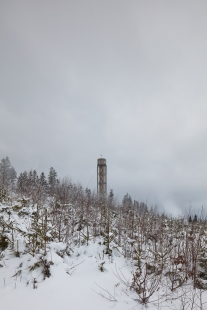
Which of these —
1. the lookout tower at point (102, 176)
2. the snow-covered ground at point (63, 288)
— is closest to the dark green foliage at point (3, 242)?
the snow-covered ground at point (63, 288)

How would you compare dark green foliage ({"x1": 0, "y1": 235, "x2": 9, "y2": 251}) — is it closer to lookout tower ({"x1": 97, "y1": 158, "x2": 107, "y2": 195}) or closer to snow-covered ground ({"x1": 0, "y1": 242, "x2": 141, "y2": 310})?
snow-covered ground ({"x1": 0, "y1": 242, "x2": 141, "y2": 310})

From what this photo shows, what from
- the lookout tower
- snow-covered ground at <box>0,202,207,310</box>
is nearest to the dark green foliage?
snow-covered ground at <box>0,202,207,310</box>

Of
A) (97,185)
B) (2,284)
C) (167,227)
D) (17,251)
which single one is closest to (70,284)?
(2,284)

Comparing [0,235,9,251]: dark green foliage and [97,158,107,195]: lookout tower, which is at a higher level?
[97,158,107,195]: lookout tower

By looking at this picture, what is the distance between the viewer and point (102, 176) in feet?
78.3

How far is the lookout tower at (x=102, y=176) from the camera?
23366 millimetres

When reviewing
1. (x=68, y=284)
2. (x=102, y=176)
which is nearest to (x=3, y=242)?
(x=68, y=284)

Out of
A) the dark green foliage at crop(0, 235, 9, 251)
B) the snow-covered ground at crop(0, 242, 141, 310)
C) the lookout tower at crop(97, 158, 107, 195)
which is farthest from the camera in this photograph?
the lookout tower at crop(97, 158, 107, 195)

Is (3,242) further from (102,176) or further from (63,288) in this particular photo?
(102,176)

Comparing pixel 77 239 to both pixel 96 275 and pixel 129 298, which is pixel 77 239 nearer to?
pixel 96 275

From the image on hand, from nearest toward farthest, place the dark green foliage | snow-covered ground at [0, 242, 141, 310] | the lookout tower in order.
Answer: snow-covered ground at [0, 242, 141, 310] → the dark green foliage → the lookout tower

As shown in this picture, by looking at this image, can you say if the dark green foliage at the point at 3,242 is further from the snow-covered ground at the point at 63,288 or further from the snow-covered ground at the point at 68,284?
the snow-covered ground at the point at 63,288

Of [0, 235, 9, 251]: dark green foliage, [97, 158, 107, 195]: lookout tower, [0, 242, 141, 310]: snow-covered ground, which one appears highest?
[97, 158, 107, 195]: lookout tower

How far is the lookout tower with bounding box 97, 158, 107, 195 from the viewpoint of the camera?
2337 cm
